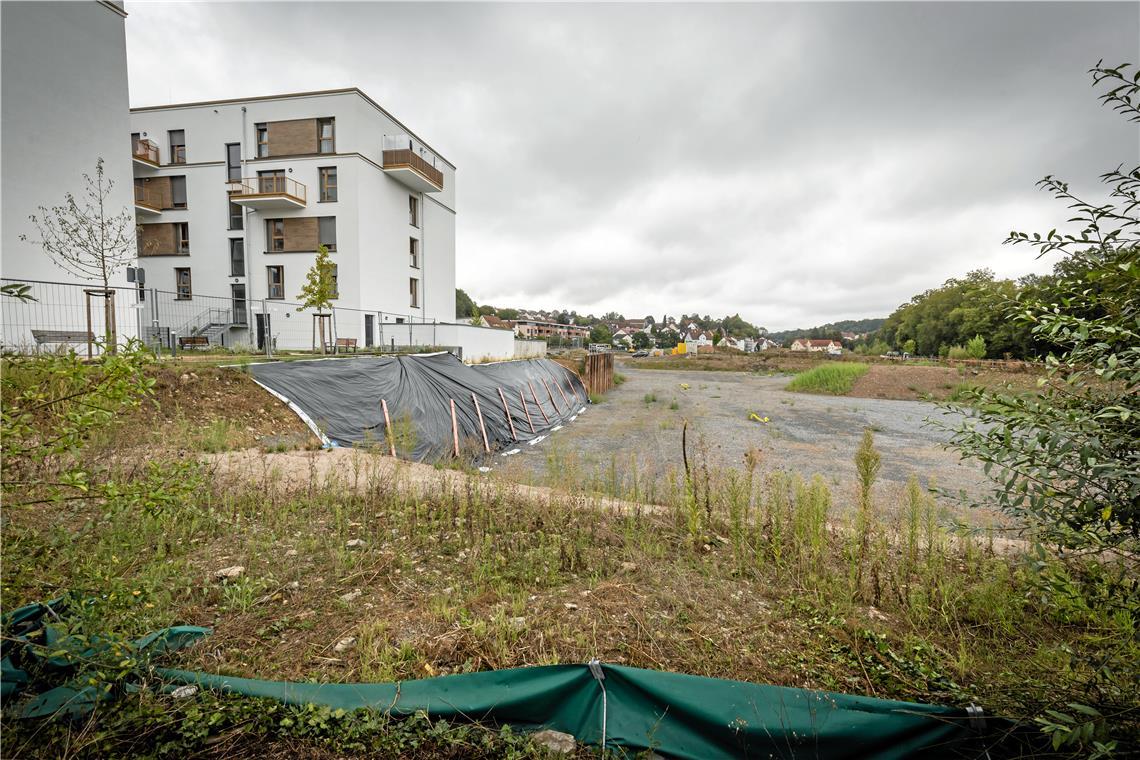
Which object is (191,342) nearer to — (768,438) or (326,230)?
(326,230)

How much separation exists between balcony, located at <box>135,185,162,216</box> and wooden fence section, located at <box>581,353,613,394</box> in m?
23.3

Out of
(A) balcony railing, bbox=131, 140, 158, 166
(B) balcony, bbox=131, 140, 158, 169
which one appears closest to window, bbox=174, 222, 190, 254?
(B) balcony, bbox=131, 140, 158, 169

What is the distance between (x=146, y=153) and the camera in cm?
2498

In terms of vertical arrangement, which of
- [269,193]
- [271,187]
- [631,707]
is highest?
[271,187]

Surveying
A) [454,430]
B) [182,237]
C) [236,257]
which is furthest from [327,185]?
[454,430]

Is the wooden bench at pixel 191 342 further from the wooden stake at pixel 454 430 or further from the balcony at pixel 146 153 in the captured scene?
the wooden stake at pixel 454 430

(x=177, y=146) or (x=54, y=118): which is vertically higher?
(x=177, y=146)

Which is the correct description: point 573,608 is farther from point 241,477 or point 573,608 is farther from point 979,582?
point 241,477

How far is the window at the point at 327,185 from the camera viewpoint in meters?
24.3

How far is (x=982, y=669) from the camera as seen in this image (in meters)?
2.56

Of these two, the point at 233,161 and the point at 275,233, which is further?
the point at 233,161

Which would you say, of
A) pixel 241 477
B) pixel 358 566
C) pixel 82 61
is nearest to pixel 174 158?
pixel 82 61

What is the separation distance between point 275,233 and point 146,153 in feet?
26.3

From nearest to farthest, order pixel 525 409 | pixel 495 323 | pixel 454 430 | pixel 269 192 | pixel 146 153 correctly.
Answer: pixel 454 430, pixel 525 409, pixel 269 192, pixel 146 153, pixel 495 323
